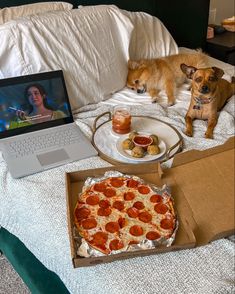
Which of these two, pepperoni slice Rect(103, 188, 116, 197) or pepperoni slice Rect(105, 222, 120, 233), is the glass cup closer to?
pepperoni slice Rect(103, 188, 116, 197)

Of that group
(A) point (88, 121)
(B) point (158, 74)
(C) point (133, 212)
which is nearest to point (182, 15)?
(B) point (158, 74)

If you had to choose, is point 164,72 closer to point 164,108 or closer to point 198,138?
point 164,108

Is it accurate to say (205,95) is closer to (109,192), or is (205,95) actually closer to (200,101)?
(200,101)

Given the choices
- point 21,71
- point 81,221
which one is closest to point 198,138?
point 81,221

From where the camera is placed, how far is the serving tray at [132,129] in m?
1.14

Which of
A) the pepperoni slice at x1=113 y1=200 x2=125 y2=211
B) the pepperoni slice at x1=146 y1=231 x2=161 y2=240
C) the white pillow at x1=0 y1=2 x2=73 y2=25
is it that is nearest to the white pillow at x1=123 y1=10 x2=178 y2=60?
the white pillow at x1=0 y1=2 x2=73 y2=25

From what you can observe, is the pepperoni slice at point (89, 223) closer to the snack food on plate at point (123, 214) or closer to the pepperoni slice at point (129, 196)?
the snack food on plate at point (123, 214)

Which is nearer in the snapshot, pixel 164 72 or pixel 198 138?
pixel 198 138

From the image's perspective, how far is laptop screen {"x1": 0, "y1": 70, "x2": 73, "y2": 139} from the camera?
1.24 m

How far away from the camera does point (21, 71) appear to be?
4.21ft

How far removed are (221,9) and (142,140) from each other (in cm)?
195

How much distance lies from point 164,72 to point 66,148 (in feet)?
2.55

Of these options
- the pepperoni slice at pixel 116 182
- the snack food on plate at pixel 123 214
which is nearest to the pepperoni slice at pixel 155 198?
the snack food on plate at pixel 123 214

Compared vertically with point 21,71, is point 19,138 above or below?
below
